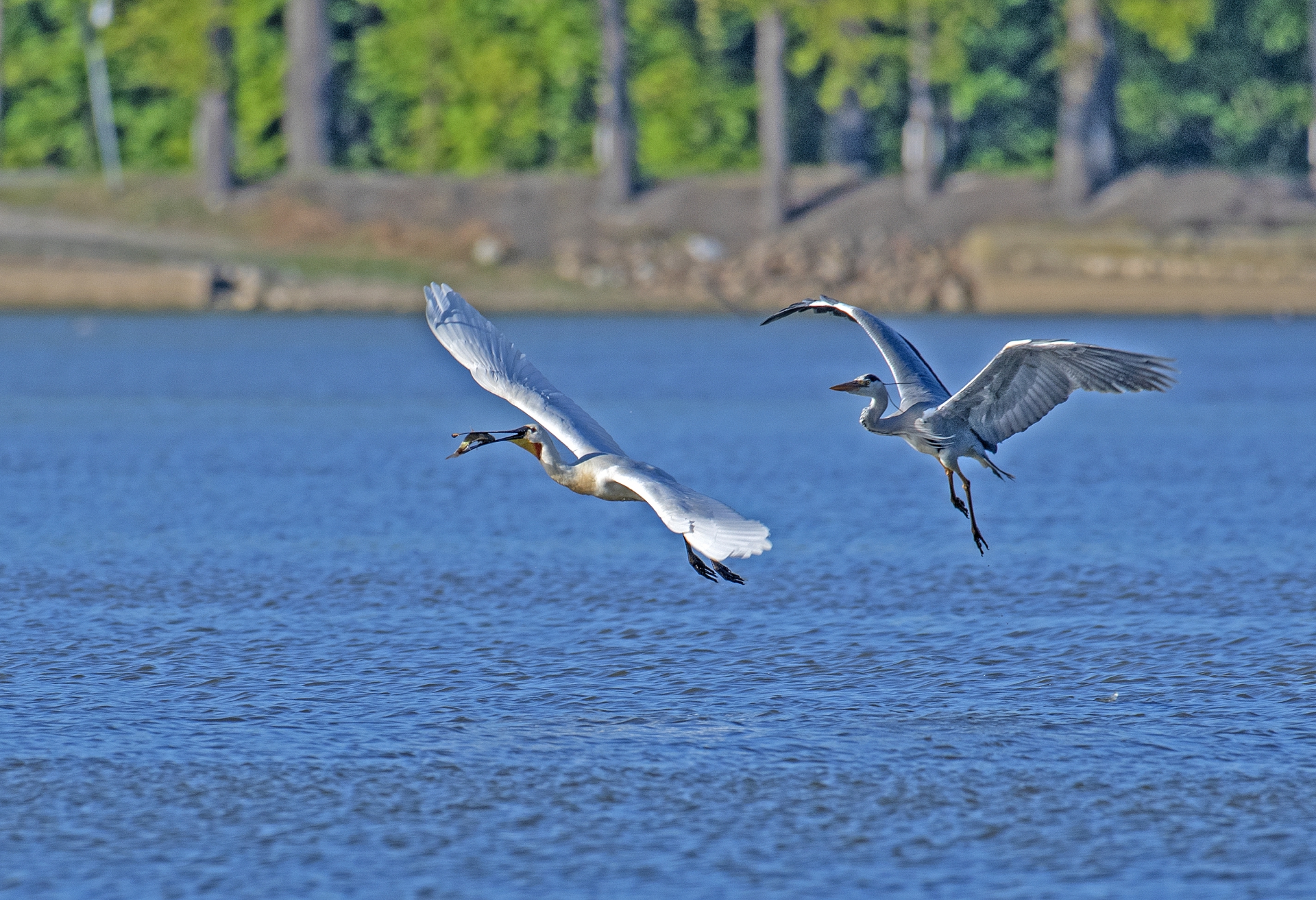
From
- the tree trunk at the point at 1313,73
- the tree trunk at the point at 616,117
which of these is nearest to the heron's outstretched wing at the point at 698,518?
the tree trunk at the point at 616,117

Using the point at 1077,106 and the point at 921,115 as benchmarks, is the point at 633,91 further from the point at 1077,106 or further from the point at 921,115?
the point at 1077,106

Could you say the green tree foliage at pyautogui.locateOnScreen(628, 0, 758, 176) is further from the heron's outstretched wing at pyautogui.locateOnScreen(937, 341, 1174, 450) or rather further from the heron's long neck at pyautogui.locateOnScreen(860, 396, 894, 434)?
the heron's outstretched wing at pyautogui.locateOnScreen(937, 341, 1174, 450)

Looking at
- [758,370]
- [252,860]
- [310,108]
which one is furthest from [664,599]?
[310,108]

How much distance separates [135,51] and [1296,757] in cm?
5271

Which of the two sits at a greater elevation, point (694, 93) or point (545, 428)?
point (694, 93)

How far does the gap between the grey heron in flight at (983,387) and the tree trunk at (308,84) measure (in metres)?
48.3

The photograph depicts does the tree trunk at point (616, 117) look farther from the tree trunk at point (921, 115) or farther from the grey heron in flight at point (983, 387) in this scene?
the grey heron in flight at point (983, 387)

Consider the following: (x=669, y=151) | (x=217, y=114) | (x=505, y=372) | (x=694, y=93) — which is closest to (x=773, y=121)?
(x=694, y=93)

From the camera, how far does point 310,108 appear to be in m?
60.5

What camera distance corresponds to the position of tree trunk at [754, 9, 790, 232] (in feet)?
183

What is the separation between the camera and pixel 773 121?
5625 centimetres

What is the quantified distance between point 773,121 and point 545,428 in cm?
4383

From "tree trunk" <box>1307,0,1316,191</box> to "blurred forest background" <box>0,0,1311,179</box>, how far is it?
0.57 metres

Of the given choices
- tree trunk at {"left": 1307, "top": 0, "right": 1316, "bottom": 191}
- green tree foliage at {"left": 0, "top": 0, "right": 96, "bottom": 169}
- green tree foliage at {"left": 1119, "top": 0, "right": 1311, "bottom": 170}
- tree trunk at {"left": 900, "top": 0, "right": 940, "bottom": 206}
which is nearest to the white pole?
green tree foliage at {"left": 0, "top": 0, "right": 96, "bottom": 169}
